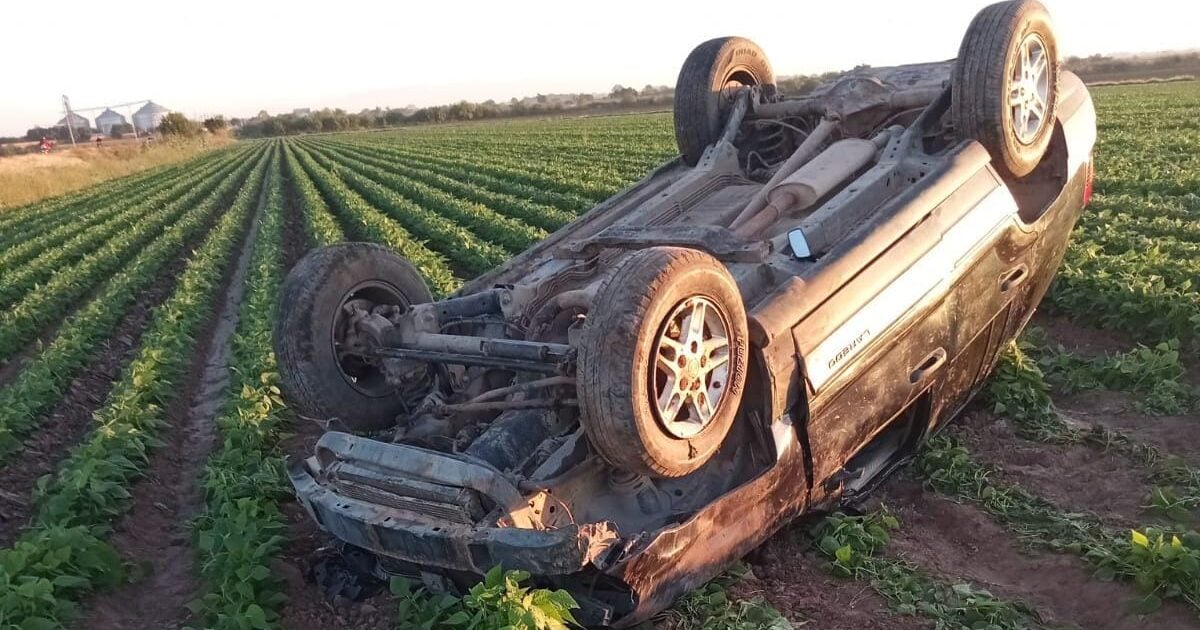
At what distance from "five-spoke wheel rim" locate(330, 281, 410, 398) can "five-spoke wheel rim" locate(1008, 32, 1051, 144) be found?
340cm

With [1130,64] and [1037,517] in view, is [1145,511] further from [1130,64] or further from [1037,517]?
[1130,64]

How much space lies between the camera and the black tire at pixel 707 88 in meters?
5.81

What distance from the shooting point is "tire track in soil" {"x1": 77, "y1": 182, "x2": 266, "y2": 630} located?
432cm

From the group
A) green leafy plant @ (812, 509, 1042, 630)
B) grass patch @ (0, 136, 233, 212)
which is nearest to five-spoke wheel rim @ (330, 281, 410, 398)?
green leafy plant @ (812, 509, 1042, 630)

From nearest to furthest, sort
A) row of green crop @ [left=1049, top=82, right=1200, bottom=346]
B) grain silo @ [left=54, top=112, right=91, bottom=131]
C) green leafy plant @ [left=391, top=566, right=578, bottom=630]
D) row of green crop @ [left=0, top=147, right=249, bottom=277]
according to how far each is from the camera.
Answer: green leafy plant @ [left=391, top=566, right=578, bottom=630] → row of green crop @ [left=1049, top=82, right=1200, bottom=346] → row of green crop @ [left=0, top=147, right=249, bottom=277] → grain silo @ [left=54, top=112, right=91, bottom=131]

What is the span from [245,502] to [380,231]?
10022 millimetres

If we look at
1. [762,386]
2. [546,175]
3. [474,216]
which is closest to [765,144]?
[762,386]

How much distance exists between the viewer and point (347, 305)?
179 inches

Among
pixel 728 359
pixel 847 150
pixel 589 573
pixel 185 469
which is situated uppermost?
pixel 847 150

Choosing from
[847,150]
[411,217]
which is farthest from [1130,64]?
[847,150]

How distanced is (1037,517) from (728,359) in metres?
1.95

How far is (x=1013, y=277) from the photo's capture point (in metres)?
4.70

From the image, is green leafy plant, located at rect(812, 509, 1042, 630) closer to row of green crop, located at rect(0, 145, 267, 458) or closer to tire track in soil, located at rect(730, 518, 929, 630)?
tire track in soil, located at rect(730, 518, 929, 630)

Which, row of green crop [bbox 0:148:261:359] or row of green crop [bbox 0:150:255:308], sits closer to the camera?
row of green crop [bbox 0:148:261:359]
